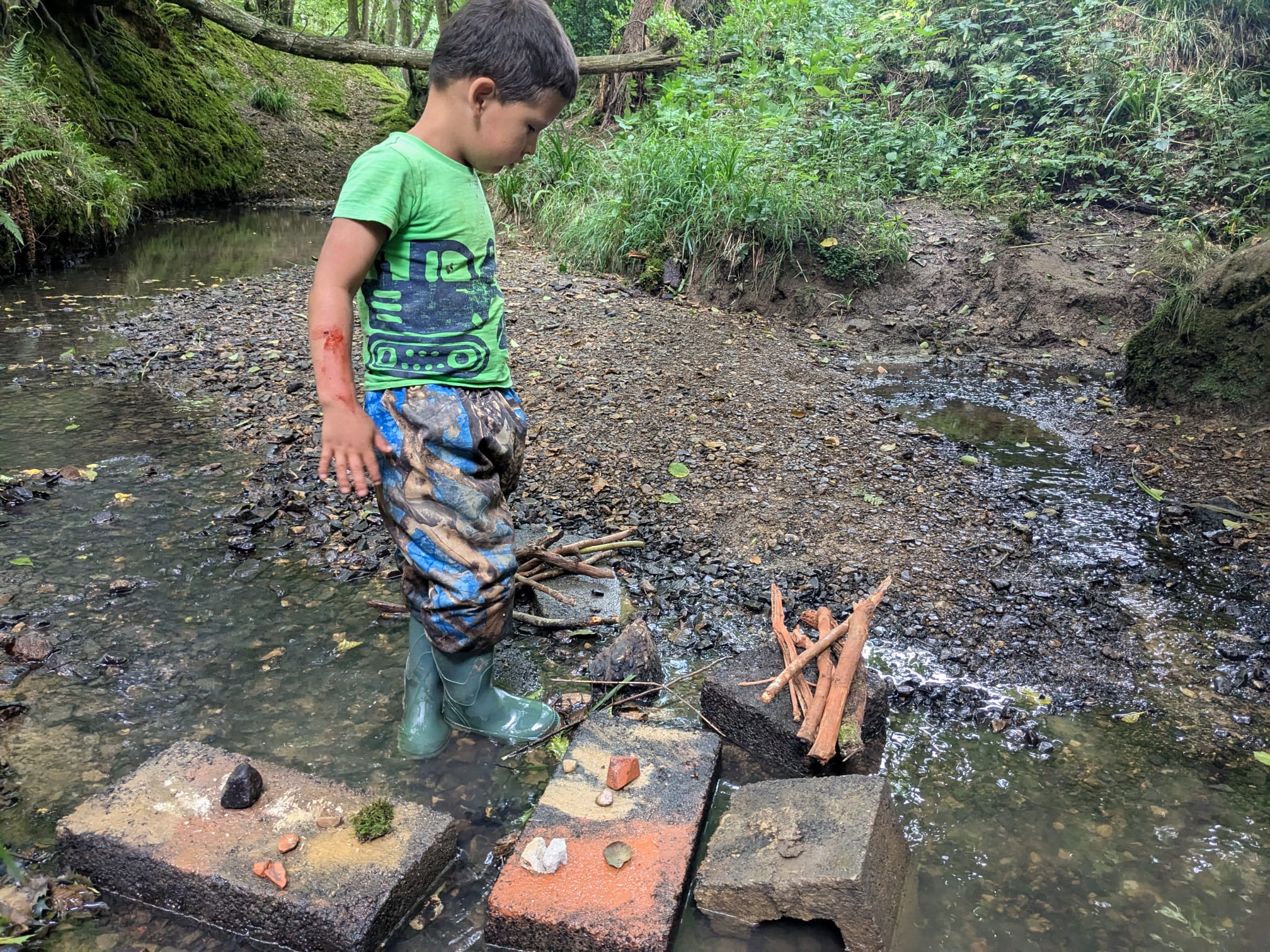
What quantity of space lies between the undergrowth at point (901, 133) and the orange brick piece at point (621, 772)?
4962 mm

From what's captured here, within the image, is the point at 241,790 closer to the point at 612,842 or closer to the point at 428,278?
the point at 612,842

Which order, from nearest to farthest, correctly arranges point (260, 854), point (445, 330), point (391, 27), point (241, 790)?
point (260, 854)
point (241, 790)
point (445, 330)
point (391, 27)

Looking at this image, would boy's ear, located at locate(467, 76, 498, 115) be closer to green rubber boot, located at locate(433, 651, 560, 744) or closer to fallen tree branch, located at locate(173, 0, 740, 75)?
green rubber boot, located at locate(433, 651, 560, 744)

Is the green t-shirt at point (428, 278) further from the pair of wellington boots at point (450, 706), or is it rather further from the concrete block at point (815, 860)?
the concrete block at point (815, 860)

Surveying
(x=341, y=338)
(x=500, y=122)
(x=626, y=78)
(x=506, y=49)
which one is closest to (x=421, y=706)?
(x=341, y=338)

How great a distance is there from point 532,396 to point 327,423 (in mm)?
2920

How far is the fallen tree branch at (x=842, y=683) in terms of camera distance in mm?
2145

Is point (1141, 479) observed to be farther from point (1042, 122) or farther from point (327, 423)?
point (1042, 122)

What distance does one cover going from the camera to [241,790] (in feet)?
6.19

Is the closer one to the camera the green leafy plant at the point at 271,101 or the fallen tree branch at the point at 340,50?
the fallen tree branch at the point at 340,50

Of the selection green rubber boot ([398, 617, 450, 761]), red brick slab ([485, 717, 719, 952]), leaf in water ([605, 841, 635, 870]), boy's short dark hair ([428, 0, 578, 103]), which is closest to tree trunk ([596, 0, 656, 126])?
boy's short dark hair ([428, 0, 578, 103])

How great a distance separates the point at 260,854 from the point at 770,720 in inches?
51.1

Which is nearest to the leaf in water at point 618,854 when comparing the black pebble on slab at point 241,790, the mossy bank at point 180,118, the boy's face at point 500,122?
the black pebble on slab at point 241,790

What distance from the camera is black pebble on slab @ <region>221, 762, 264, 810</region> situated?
1.89m
